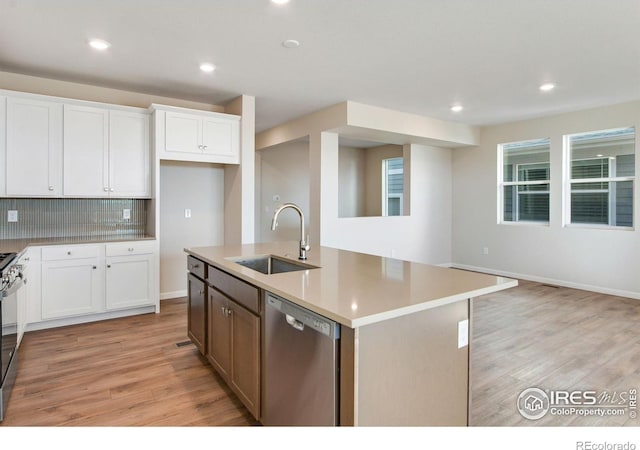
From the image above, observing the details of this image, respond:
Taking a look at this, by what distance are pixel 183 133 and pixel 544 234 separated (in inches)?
210

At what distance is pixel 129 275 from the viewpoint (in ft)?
12.8

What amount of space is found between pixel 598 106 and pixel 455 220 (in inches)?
110

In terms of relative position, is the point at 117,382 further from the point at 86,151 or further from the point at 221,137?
the point at 221,137

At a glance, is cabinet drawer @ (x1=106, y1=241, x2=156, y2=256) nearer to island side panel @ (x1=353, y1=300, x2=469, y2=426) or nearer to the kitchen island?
the kitchen island

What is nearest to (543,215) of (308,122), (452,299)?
(308,122)

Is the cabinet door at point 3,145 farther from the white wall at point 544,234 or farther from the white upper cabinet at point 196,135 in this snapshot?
the white wall at point 544,234

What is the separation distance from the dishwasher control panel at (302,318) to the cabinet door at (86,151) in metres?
3.02

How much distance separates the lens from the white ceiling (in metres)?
2.59

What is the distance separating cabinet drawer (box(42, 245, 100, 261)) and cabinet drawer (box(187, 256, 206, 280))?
53.5 inches

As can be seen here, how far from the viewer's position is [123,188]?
13.3 feet
